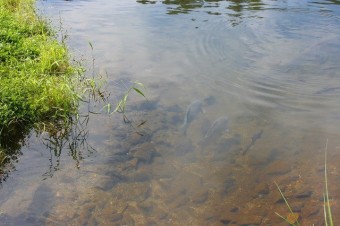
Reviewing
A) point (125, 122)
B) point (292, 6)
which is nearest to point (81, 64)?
point (125, 122)

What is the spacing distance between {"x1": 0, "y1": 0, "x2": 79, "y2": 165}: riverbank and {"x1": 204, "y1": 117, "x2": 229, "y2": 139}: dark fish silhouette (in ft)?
7.30

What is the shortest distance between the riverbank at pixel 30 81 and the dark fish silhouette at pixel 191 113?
182cm

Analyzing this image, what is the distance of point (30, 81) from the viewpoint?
587cm

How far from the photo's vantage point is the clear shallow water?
4.04 metres

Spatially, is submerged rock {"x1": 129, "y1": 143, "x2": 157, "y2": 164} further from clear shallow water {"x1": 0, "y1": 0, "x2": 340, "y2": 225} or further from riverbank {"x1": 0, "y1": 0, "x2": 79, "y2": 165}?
riverbank {"x1": 0, "y1": 0, "x2": 79, "y2": 165}

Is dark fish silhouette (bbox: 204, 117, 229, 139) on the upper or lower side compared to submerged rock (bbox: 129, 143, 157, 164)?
upper

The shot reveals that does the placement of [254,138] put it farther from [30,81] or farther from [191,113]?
[30,81]

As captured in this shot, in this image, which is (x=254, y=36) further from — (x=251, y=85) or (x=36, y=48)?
(x=36, y=48)

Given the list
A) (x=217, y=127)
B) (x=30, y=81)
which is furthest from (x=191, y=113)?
(x=30, y=81)

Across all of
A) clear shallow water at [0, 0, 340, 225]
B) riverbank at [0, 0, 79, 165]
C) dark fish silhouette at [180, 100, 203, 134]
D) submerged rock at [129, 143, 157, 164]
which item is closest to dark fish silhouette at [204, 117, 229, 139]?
clear shallow water at [0, 0, 340, 225]

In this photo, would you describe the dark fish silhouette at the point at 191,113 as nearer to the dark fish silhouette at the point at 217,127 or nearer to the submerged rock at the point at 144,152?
the dark fish silhouette at the point at 217,127

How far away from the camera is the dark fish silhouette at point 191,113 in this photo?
549 cm

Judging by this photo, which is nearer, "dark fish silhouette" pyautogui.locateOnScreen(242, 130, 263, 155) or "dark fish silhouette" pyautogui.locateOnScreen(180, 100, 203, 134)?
"dark fish silhouette" pyautogui.locateOnScreen(242, 130, 263, 155)

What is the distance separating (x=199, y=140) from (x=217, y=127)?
0.36 meters
